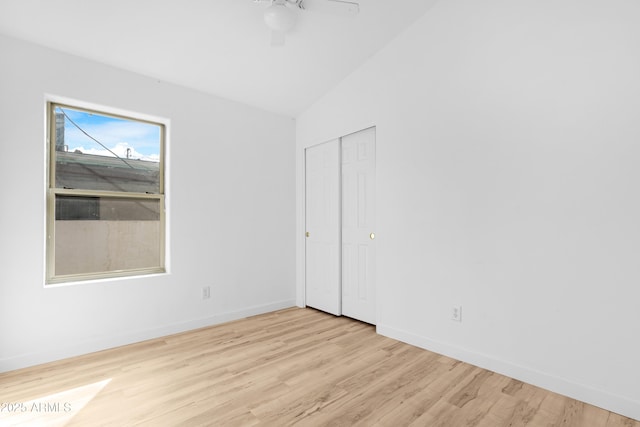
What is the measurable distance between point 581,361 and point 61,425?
121 inches

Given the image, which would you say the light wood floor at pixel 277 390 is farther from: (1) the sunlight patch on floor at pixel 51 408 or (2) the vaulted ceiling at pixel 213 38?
(2) the vaulted ceiling at pixel 213 38

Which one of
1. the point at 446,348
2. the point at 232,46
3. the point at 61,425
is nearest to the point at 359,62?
the point at 232,46

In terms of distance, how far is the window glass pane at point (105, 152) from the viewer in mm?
2799

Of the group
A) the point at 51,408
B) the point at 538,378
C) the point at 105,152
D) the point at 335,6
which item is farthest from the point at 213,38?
the point at 538,378

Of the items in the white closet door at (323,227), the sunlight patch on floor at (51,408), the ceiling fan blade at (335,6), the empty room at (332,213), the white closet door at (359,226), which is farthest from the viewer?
the white closet door at (323,227)

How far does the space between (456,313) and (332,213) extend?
1.71 m

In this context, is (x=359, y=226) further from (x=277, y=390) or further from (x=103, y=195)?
(x=103, y=195)

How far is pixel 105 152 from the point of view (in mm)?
3004

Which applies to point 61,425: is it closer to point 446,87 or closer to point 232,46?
point 232,46

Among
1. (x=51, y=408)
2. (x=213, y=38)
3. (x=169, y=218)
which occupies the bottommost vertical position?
(x=51, y=408)

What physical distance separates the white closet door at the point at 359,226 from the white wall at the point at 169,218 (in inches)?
33.4

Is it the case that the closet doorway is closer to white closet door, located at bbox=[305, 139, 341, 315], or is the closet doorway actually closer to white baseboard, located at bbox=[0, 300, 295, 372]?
white closet door, located at bbox=[305, 139, 341, 315]

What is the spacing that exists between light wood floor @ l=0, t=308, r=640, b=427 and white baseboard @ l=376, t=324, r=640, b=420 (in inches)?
2.1

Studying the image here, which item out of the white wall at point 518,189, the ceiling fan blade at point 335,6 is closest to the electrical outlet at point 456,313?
the white wall at point 518,189
